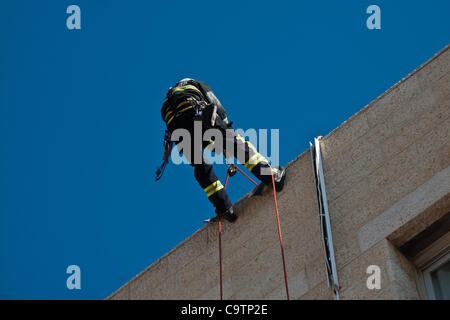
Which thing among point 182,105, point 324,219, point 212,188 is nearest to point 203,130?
point 182,105

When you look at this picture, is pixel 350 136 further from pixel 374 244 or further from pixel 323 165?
pixel 374 244

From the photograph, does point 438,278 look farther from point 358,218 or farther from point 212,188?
point 212,188

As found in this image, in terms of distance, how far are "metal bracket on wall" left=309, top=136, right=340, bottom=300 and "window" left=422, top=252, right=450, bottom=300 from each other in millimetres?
718

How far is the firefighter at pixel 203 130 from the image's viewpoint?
29.0ft

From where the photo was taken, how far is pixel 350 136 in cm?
829

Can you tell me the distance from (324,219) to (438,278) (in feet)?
3.79

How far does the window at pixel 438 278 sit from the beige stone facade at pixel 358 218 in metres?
0.06

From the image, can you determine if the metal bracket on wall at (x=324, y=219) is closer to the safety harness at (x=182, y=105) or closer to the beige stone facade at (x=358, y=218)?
the beige stone facade at (x=358, y=218)

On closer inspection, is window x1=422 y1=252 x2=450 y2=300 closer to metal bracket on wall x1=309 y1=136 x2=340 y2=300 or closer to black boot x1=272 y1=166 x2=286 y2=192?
metal bracket on wall x1=309 y1=136 x2=340 y2=300

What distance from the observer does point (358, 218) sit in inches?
300

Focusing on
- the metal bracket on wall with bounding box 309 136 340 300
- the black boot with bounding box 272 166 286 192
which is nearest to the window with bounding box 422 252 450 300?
the metal bracket on wall with bounding box 309 136 340 300

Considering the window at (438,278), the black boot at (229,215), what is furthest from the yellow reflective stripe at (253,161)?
the window at (438,278)
